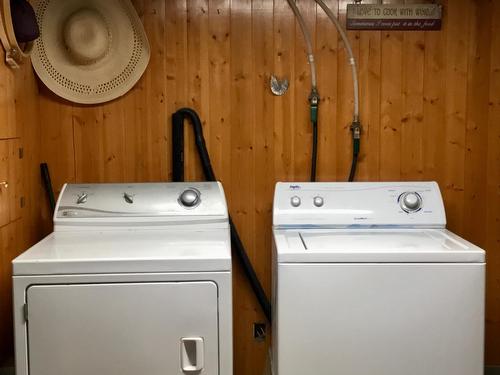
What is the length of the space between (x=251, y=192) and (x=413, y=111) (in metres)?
0.86

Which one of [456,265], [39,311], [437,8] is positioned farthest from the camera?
[437,8]

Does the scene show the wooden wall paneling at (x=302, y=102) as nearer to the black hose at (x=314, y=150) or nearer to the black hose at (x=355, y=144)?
the black hose at (x=314, y=150)

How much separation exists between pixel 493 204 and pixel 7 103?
2211 mm

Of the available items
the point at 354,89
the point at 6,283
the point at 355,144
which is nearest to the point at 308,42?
the point at 354,89

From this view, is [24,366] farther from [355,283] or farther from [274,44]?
[274,44]

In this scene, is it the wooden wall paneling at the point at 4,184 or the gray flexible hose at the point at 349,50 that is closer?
the wooden wall paneling at the point at 4,184

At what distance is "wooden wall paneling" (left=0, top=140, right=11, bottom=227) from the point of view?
2.49m

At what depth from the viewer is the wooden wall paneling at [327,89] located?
2.95m

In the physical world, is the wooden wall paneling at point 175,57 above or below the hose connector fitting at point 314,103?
above

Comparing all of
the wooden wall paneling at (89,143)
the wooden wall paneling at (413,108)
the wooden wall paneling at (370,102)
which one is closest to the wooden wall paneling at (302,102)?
the wooden wall paneling at (370,102)

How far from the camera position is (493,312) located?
3.05 m

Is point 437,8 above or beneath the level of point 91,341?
above

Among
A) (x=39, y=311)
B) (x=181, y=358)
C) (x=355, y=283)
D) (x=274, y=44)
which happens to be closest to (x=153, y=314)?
(x=181, y=358)

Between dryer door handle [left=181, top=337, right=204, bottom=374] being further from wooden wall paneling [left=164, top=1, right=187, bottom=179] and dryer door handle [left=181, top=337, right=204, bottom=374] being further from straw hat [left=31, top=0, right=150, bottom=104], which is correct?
straw hat [left=31, top=0, right=150, bottom=104]
